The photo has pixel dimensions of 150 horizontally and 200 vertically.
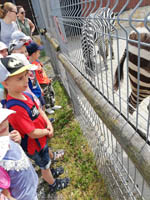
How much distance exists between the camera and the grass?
6.32ft

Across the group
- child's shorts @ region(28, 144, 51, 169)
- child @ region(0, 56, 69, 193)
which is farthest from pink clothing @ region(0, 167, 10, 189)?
child's shorts @ region(28, 144, 51, 169)

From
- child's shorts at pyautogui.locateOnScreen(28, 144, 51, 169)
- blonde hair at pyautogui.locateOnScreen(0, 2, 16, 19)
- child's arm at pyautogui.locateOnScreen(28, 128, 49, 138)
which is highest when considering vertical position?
blonde hair at pyautogui.locateOnScreen(0, 2, 16, 19)

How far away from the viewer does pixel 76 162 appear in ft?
7.57

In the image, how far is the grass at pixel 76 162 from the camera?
6.32ft

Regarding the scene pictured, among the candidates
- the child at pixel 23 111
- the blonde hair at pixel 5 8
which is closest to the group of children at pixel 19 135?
the child at pixel 23 111

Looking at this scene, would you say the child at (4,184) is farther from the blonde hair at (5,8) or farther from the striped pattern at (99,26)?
the blonde hair at (5,8)

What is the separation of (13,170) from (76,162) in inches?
54.3

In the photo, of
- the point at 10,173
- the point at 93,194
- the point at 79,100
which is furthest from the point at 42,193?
the point at 79,100

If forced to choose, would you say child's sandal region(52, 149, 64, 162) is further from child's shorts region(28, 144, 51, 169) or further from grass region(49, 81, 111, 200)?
child's shorts region(28, 144, 51, 169)

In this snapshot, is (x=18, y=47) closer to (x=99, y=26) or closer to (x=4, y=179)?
(x=99, y=26)

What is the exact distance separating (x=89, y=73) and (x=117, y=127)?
84 centimetres

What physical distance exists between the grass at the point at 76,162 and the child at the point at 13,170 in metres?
0.87

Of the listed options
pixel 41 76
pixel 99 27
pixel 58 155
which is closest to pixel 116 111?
pixel 99 27

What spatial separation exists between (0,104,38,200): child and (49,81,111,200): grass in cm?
87
